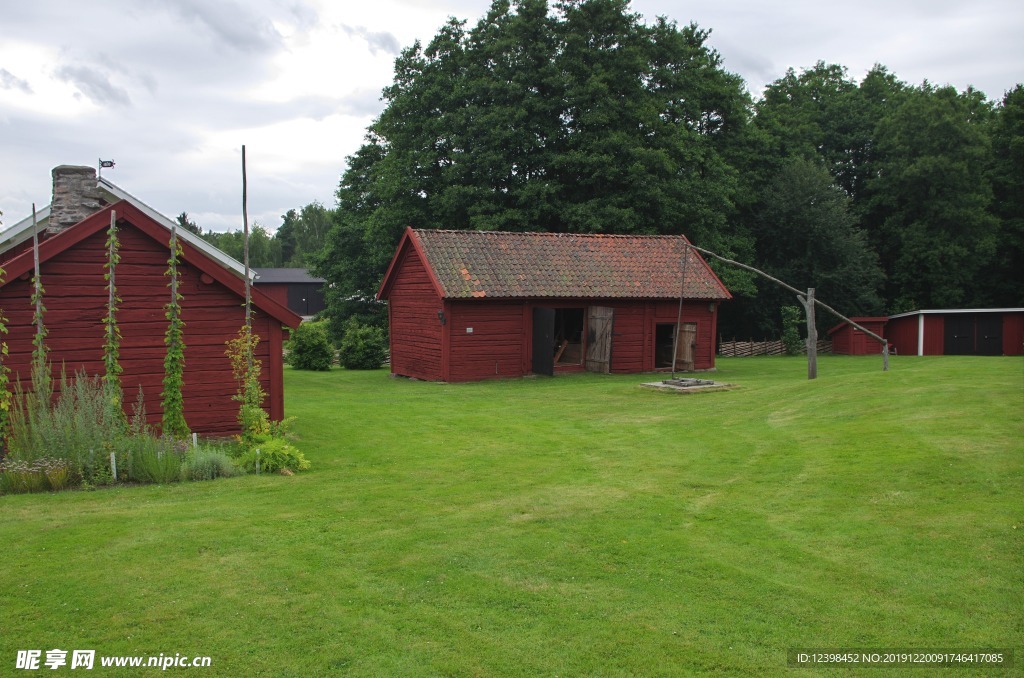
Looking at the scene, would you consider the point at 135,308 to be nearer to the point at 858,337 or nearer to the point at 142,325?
the point at 142,325

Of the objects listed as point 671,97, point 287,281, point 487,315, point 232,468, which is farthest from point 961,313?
point 287,281

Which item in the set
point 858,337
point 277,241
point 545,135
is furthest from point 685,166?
point 277,241

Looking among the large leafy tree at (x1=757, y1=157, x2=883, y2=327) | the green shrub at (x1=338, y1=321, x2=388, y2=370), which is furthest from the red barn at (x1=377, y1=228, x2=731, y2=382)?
the large leafy tree at (x1=757, y1=157, x2=883, y2=327)

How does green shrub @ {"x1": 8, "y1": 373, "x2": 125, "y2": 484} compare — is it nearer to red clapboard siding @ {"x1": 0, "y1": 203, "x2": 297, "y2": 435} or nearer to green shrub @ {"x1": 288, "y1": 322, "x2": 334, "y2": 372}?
red clapboard siding @ {"x1": 0, "y1": 203, "x2": 297, "y2": 435}

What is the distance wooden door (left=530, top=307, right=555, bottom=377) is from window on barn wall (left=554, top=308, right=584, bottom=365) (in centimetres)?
169

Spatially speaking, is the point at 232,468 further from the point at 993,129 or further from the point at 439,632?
the point at 993,129

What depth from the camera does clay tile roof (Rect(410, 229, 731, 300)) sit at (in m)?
26.5

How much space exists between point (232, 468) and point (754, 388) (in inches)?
592

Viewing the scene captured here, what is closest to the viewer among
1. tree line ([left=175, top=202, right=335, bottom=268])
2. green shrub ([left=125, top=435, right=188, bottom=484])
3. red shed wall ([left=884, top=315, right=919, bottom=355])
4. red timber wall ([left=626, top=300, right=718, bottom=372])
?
green shrub ([left=125, top=435, right=188, bottom=484])

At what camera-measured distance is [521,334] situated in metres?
27.2

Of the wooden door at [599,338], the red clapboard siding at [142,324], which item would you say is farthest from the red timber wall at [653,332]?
the red clapboard siding at [142,324]

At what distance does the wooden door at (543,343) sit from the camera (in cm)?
2697

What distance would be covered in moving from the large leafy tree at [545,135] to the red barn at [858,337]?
6.30 metres

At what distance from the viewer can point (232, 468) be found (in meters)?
11.9
